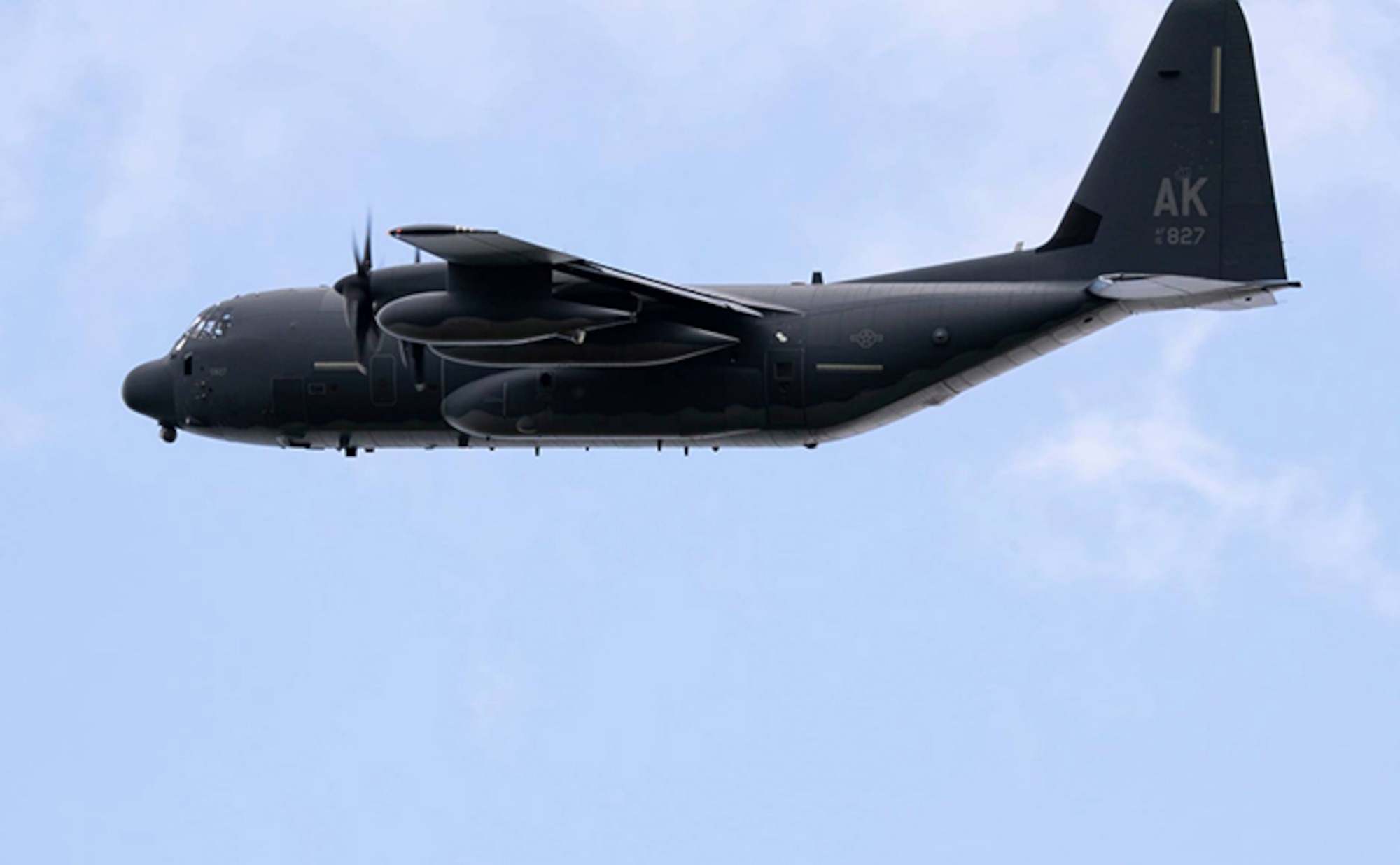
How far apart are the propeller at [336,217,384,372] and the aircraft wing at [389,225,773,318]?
89.6 inches

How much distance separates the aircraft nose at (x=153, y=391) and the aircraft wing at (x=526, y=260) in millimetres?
7625

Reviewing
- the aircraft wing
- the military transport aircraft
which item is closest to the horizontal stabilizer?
the military transport aircraft

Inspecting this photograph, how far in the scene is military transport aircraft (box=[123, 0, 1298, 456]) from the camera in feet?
116

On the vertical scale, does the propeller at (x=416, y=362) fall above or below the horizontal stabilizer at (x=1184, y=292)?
below

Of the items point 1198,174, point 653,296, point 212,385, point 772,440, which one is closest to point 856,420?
point 772,440

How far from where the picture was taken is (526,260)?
113ft

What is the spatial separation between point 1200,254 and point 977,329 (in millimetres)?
3691

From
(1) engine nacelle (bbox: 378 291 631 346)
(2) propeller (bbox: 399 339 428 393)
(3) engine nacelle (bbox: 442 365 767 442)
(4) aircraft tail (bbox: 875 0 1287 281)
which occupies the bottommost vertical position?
(3) engine nacelle (bbox: 442 365 767 442)

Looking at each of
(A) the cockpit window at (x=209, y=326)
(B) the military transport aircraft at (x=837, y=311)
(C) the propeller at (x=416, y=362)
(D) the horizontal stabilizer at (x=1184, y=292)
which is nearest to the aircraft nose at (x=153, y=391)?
(A) the cockpit window at (x=209, y=326)

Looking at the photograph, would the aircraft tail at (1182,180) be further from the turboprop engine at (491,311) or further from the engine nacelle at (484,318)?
the turboprop engine at (491,311)

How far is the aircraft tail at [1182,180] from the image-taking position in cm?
3622

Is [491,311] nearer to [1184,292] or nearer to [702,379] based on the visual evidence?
[702,379]

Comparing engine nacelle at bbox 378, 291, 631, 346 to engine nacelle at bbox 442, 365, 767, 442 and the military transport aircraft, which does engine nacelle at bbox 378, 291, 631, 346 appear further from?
engine nacelle at bbox 442, 365, 767, 442

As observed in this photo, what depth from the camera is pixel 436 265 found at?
3591 cm
